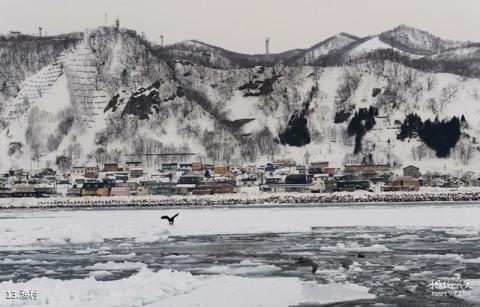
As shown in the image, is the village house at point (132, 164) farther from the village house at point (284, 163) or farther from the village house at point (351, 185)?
the village house at point (351, 185)

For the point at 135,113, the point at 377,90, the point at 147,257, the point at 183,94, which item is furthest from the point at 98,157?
the point at 147,257

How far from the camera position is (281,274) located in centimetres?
2252

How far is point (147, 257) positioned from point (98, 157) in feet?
359

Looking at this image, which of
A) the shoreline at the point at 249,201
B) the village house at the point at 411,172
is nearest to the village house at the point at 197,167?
the shoreline at the point at 249,201

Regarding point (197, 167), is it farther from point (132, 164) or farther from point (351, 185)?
point (351, 185)

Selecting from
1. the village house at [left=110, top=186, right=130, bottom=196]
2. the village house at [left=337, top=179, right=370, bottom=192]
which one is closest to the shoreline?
the village house at [left=337, top=179, right=370, bottom=192]

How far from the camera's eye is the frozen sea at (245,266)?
60.6ft

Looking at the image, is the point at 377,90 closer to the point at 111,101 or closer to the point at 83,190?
the point at 111,101

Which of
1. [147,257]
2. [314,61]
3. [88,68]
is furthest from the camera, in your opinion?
[314,61]

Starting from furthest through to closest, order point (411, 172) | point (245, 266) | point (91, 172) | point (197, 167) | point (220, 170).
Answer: point (197, 167), point (91, 172), point (220, 170), point (411, 172), point (245, 266)

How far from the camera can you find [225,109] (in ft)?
509

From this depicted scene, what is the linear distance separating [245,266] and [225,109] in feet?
431

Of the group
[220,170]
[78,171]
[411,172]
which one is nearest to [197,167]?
[220,170]

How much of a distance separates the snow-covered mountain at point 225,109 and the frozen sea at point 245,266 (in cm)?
9405
